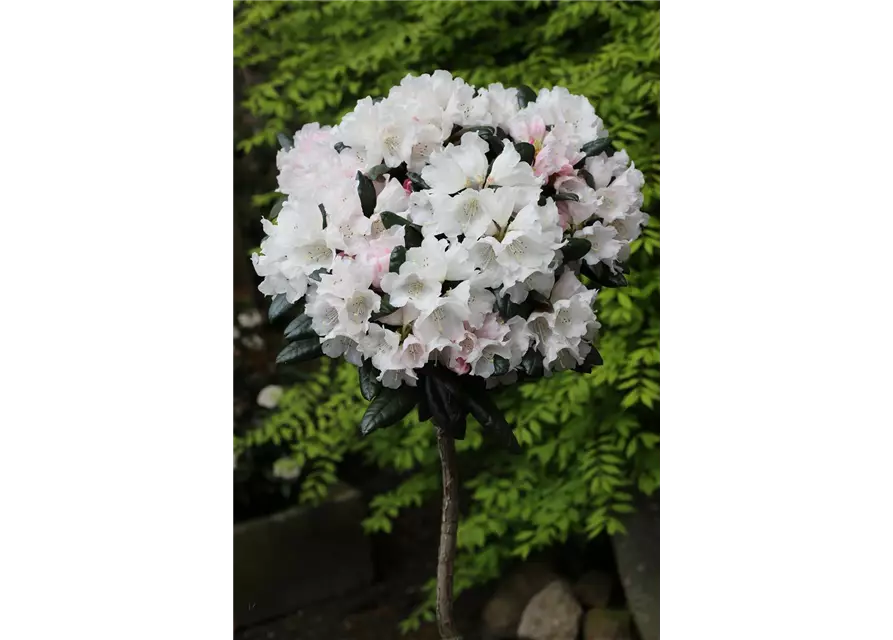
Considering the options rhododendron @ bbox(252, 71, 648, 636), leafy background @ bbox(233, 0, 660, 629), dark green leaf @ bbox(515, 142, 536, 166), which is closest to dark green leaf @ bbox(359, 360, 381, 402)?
rhododendron @ bbox(252, 71, 648, 636)

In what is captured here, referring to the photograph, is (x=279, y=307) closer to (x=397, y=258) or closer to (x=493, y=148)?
(x=397, y=258)

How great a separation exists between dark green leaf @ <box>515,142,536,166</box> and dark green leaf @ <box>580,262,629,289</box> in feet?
0.60

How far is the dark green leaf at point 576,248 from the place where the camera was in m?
1.13

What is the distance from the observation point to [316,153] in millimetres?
1199

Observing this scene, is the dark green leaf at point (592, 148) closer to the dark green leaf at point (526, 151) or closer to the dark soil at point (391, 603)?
the dark green leaf at point (526, 151)

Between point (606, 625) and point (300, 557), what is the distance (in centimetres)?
67

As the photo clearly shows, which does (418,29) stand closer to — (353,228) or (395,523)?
(353,228)

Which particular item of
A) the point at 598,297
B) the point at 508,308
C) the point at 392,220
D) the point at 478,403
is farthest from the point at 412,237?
the point at 598,297

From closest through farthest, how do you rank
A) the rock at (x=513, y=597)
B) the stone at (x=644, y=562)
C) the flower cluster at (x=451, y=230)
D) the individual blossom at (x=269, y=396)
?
the flower cluster at (x=451, y=230)
the stone at (x=644, y=562)
the rock at (x=513, y=597)
the individual blossom at (x=269, y=396)

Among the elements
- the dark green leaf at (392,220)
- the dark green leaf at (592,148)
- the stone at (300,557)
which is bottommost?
the stone at (300,557)

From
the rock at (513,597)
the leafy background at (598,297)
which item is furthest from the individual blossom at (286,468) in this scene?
the rock at (513,597)

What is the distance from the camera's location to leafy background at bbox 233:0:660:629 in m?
1.73
